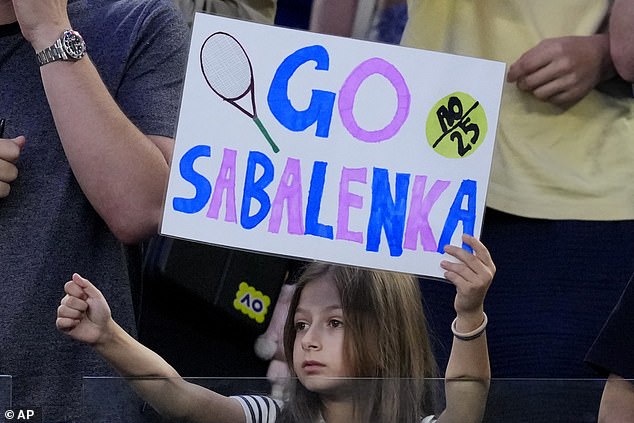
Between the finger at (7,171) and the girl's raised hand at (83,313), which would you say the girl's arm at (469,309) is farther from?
the finger at (7,171)

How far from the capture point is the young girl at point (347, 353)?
4.30 ft

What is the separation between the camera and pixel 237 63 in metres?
1.56

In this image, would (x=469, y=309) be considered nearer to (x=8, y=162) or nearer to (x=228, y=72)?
(x=228, y=72)

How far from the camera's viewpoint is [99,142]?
161cm

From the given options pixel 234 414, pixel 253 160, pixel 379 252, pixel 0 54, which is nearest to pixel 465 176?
pixel 379 252

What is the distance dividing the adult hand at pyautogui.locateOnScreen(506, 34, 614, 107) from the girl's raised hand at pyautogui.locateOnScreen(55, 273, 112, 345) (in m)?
0.69

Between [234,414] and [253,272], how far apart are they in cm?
68

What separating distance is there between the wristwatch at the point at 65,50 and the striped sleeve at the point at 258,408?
54 centimetres

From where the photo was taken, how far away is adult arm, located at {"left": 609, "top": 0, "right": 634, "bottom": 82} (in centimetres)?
178

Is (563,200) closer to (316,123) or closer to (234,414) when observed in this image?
(316,123)

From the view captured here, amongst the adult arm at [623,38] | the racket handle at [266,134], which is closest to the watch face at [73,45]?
the racket handle at [266,134]

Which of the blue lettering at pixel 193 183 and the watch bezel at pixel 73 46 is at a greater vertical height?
the watch bezel at pixel 73 46

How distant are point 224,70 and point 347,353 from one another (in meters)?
0.38

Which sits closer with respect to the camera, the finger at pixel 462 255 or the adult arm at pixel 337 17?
the finger at pixel 462 255
